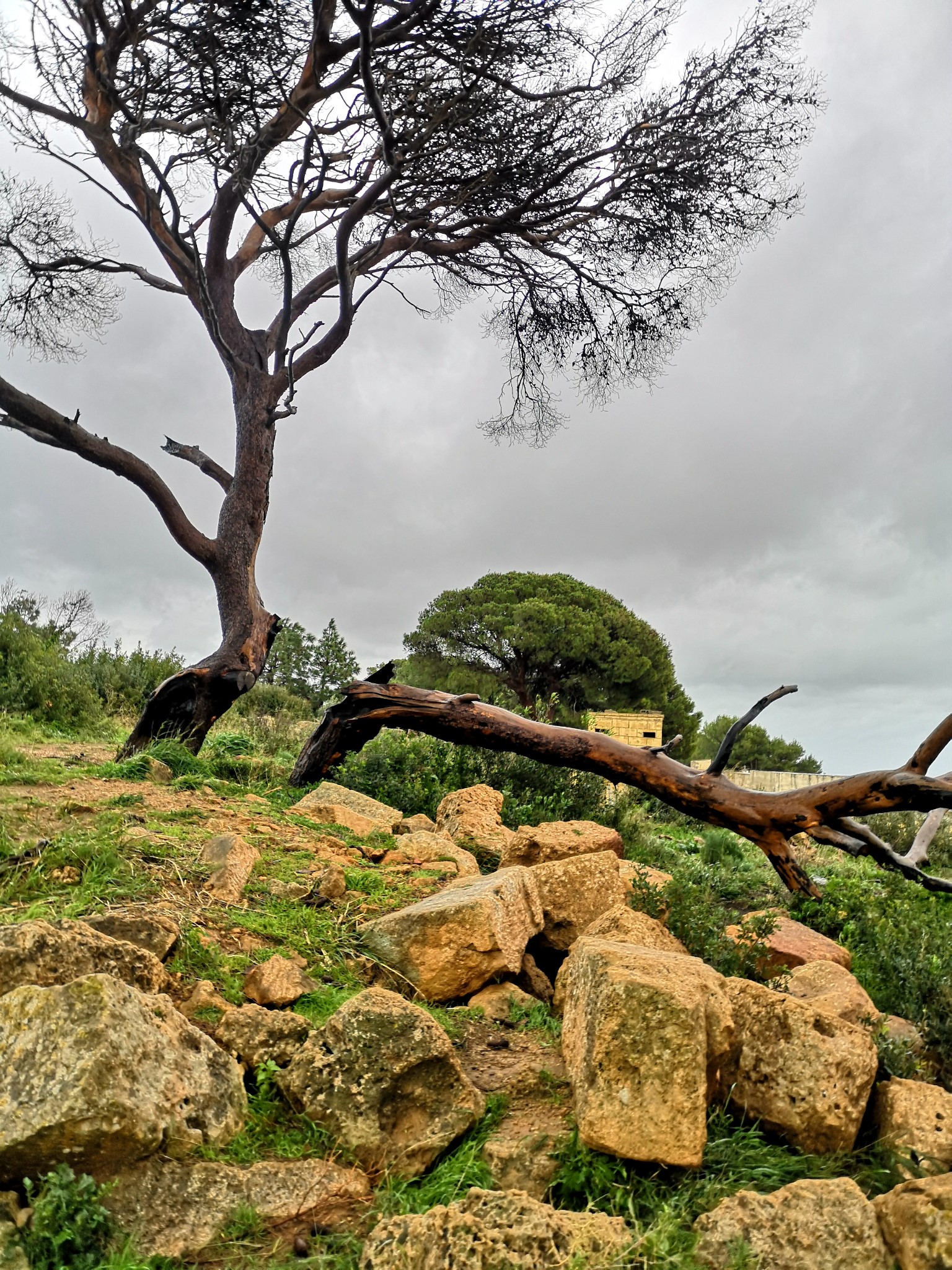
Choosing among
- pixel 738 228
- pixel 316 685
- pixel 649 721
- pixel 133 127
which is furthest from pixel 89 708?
pixel 649 721

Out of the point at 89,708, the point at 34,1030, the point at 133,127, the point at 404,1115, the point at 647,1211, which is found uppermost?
the point at 133,127

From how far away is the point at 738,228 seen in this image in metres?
12.4

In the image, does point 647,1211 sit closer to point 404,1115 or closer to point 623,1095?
point 623,1095

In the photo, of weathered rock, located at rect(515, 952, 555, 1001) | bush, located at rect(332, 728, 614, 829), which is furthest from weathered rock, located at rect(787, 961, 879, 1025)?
bush, located at rect(332, 728, 614, 829)

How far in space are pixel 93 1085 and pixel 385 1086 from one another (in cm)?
89

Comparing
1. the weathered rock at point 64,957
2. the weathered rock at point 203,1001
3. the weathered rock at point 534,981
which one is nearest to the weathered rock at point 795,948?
the weathered rock at point 534,981

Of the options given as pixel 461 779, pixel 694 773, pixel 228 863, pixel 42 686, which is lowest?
pixel 228 863

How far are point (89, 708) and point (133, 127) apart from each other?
7539 millimetres

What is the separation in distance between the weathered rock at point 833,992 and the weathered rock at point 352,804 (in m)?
3.03

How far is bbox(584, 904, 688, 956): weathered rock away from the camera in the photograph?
12.3 feet

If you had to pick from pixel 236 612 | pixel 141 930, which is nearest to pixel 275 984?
pixel 141 930

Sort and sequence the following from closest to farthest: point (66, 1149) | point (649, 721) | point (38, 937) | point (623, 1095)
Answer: point (66, 1149), point (623, 1095), point (38, 937), point (649, 721)

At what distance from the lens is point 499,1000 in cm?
374

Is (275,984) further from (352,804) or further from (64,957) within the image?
(352,804)
